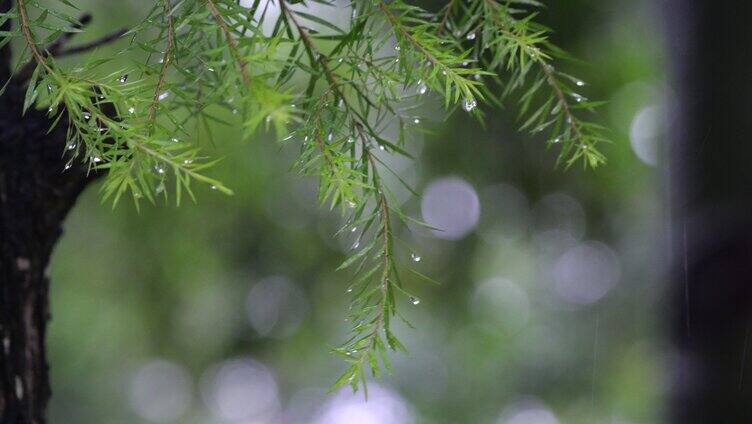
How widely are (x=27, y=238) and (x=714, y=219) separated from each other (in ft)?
2.50

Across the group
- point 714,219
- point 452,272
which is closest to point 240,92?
point 714,219

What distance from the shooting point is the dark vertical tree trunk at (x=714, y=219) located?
0.90 metres

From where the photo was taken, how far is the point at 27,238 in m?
0.62

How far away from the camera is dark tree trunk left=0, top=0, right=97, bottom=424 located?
23.9 inches

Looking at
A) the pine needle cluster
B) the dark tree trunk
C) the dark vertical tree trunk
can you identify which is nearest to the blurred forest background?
the dark vertical tree trunk

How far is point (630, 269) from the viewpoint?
268cm

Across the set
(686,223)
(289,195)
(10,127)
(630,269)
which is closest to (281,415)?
(289,195)

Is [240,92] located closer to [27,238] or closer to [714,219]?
[27,238]

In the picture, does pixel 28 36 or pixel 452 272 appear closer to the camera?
pixel 28 36

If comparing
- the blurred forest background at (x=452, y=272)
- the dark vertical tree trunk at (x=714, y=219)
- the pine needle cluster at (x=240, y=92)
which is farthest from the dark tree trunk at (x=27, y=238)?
the blurred forest background at (x=452, y=272)

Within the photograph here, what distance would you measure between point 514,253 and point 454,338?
40 cm

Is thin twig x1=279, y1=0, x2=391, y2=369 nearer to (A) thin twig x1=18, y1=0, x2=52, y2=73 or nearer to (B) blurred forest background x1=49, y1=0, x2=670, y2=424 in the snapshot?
(A) thin twig x1=18, y1=0, x2=52, y2=73

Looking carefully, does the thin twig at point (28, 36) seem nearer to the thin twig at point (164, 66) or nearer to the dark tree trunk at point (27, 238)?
the thin twig at point (164, 66)

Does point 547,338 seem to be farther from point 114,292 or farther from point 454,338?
point 114,292
